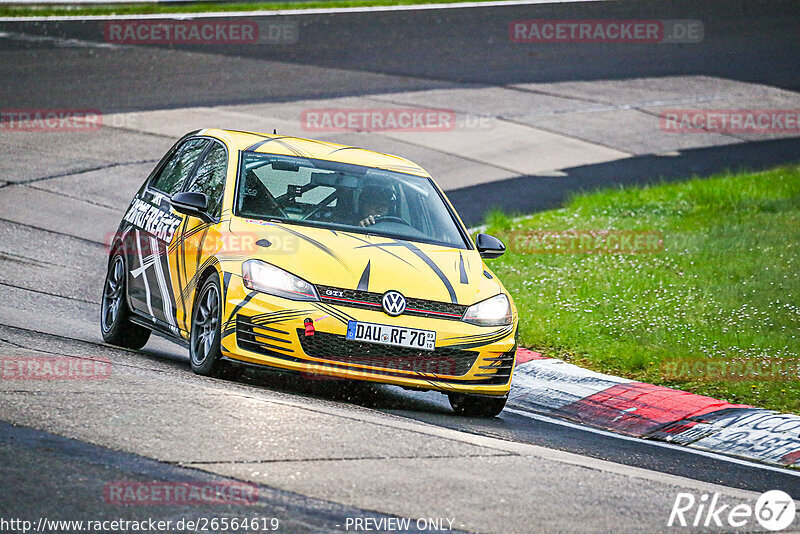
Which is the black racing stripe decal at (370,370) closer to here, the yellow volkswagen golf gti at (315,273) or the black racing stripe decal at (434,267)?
the yellow volkswagen golf gti at (315,273)

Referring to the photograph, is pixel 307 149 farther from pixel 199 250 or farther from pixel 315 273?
pixel 315 273

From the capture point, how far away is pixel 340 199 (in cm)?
896

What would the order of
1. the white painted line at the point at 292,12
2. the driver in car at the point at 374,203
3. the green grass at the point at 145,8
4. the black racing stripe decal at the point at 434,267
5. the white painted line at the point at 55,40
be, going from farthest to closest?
the green grass at the point at 145,8 < the white painted line at the point at 292,12 < the white painted line at the point at 55,40 < the driver in car at the point at 374,203 < the black racing stripe decal at the point at 434,267

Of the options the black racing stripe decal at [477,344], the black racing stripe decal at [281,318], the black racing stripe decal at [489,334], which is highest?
the black racing stripe decal at [281,318]

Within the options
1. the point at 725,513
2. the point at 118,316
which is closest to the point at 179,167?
the point at 118,316

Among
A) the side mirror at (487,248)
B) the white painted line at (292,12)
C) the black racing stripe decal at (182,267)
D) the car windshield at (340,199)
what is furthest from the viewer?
the white painted line at (292,12)

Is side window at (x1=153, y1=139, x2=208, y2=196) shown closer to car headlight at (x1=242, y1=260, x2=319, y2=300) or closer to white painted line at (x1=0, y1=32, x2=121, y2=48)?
car headlight at (x1=242, y1=260, x2=319, y2=300)

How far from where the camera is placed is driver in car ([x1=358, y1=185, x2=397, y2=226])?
8898mm

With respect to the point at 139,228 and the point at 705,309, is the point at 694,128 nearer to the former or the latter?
the point at 705,309

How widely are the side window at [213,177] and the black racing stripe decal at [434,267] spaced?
1337 millimetres

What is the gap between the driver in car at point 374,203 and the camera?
890 cm

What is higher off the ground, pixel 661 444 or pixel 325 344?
pixel 325 344

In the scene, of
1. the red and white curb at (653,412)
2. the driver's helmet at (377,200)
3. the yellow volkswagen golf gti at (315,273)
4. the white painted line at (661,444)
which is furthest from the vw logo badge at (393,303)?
the red and white curb at (653,412)

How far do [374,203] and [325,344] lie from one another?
1.60 metres
